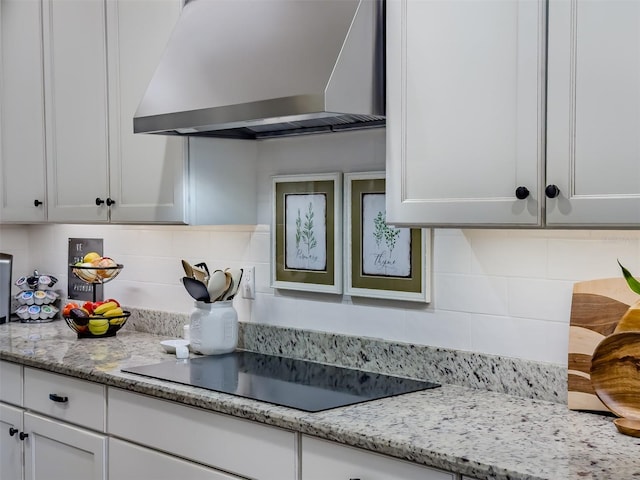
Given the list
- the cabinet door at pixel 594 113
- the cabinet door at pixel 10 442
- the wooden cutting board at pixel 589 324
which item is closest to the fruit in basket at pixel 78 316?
the cabinet door at pixel 10 442

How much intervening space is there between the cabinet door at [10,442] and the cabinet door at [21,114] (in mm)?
835

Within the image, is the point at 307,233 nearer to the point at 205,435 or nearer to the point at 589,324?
the point at 205,435

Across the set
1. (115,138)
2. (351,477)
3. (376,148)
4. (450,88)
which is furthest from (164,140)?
(351,477)

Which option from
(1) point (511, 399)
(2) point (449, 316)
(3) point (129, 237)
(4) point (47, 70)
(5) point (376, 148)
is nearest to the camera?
(1) point (511, 399)

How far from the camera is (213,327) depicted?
9.21ft

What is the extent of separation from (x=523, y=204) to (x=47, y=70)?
2.27 m

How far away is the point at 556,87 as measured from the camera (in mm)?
1775

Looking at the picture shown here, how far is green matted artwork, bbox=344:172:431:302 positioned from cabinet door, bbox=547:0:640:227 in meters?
0.71

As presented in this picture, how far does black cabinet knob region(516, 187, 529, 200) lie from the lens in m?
1.81

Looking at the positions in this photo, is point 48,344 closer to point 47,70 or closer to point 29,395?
point 29,395

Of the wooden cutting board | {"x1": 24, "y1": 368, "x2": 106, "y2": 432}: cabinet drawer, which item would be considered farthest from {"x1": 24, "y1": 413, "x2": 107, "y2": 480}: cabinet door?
the wooden cutting board

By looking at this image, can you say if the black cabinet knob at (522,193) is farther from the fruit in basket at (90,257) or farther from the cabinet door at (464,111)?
the fruit in basket at (90,257)

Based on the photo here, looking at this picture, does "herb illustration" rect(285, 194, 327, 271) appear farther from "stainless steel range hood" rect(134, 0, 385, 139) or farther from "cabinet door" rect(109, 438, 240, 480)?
"cabinet door" rect(109, 438, 240, 480)

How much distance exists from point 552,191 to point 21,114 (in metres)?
2.52
